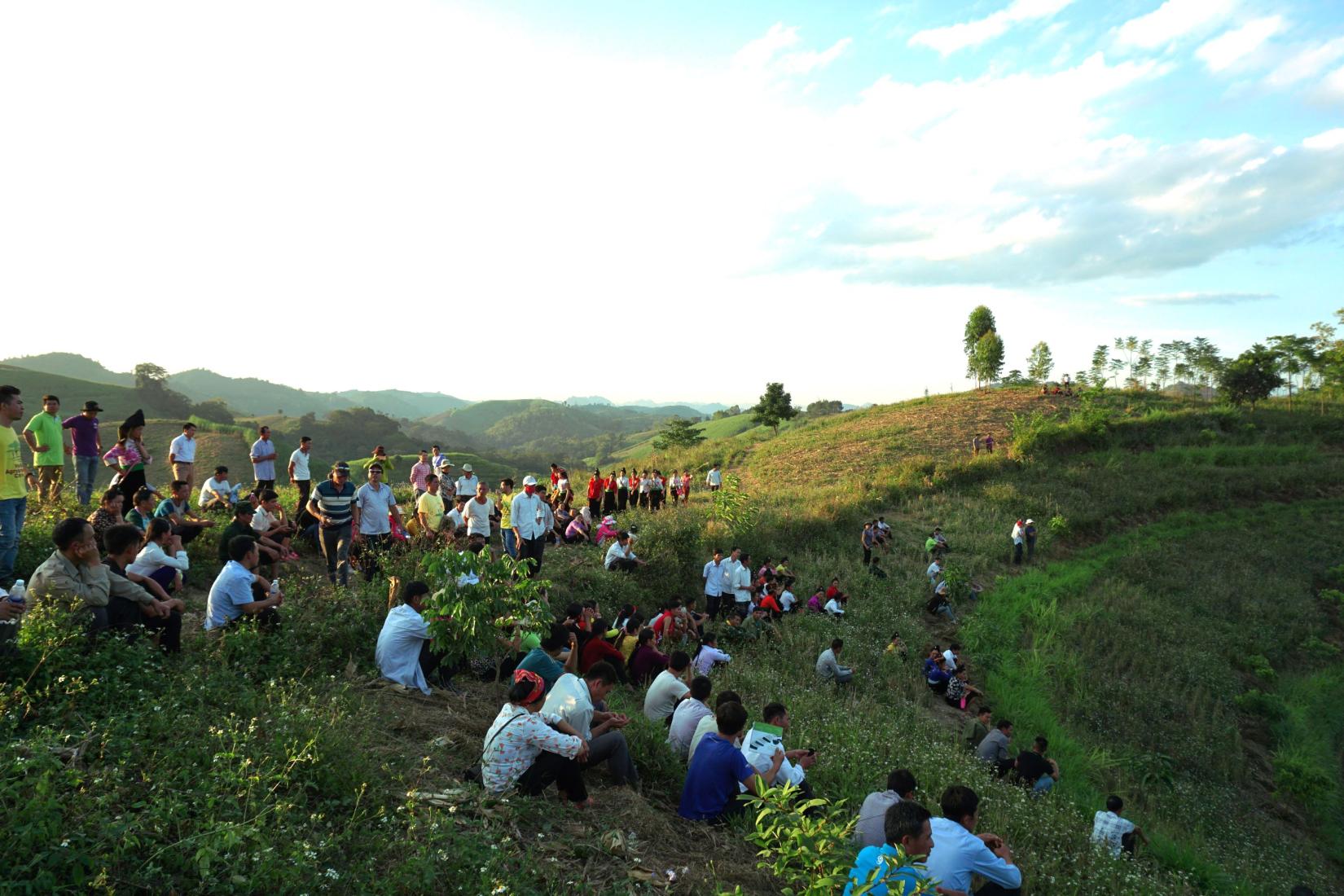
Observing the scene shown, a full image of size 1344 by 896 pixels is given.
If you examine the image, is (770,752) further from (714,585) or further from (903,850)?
(714,585)

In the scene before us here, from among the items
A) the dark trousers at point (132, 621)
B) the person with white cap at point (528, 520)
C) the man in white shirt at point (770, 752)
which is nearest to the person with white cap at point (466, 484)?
the person with white cap at point (528, 520)

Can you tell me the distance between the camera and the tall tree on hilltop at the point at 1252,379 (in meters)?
40.6

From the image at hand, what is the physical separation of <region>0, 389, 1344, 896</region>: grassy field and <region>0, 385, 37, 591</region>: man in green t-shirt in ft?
5.64

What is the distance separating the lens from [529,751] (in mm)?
4758

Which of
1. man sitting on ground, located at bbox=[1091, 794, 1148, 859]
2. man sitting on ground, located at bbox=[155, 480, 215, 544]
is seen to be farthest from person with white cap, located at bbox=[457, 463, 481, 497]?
man sitting on ground, located at bbox=[1091, 794, 1148, 859]

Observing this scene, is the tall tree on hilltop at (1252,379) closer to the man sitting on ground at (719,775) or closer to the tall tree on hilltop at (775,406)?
the tall tree on hilltop at (775,406)

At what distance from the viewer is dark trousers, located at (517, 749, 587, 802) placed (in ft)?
15.7

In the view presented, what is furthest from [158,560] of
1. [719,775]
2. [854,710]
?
[854,710]

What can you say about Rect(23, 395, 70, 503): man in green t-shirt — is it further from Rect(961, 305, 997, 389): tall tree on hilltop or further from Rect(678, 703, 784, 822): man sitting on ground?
Rect(961, 305, 997, 389): tall tree on hilltop

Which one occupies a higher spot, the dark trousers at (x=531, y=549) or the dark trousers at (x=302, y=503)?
the dark trousers at (x=302, y=503)

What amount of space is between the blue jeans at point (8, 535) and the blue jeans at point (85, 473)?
3653mm

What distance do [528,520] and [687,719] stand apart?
215 inches

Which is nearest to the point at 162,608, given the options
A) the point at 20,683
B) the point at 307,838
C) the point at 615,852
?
the point at 20,683

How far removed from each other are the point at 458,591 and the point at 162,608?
7.71ft
